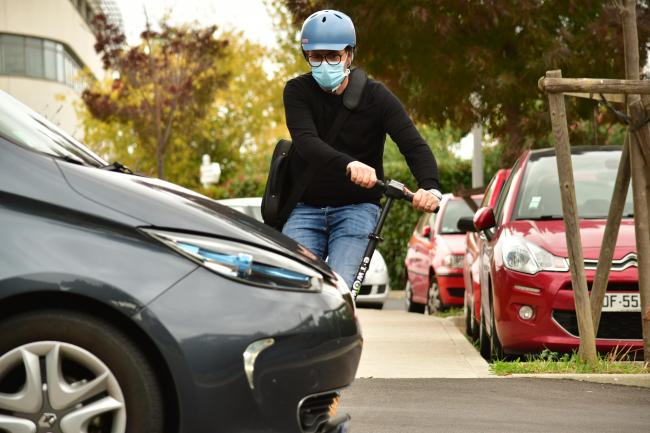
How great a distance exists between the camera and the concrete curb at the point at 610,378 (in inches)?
306

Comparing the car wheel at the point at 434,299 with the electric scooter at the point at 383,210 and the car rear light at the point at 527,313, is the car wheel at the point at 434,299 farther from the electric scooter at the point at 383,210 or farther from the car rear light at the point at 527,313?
the electric scooter at the point at 383,210

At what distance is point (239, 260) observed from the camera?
4.22m

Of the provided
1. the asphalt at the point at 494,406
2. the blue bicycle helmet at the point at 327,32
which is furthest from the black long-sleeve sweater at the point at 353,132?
the asphalt at the point at 494,406

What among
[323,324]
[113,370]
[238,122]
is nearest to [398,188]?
[323,324]

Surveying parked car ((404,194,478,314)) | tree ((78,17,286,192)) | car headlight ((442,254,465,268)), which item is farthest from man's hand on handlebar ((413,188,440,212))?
tree ((78,17,286,192))

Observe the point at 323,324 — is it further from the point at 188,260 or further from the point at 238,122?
the point at 238,122

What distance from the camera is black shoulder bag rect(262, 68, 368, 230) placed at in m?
5.88

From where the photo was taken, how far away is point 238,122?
51.5m

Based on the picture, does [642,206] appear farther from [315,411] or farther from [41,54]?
[41,54]

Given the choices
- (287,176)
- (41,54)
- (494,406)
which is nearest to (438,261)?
(494,406)

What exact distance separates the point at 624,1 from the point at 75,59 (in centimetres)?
4668

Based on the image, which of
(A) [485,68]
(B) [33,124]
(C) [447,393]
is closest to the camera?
(B) [33,124]

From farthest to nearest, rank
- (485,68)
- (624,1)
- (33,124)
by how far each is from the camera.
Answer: (485,68) < (624,1) < (33,124)

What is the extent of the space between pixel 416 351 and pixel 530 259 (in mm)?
1470
